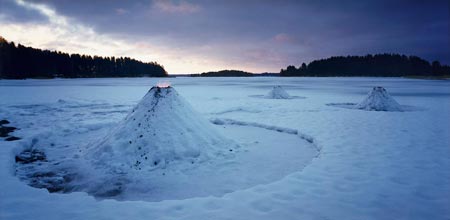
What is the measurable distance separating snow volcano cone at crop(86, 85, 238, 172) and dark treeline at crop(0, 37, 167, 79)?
9607 cm

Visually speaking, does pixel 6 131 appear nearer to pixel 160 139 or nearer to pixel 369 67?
pixel 160 139

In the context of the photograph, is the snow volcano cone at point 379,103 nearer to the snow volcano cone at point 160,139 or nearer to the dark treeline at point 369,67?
the snow volcano cone at point 160,139

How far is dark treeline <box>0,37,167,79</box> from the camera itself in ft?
283

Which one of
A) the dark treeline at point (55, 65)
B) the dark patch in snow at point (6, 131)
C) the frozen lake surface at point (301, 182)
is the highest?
the dark treeline at point (55, 65)

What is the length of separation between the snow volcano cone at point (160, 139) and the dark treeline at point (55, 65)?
96067mm

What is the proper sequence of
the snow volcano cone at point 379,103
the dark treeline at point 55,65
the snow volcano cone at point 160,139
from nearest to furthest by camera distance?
the snow volcano cone at point 160,139, the snow volcano cone at point 379,103, the dark treeline at point 55,65

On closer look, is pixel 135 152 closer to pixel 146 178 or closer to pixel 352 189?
pixel 146 178

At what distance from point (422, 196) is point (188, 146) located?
203 inches

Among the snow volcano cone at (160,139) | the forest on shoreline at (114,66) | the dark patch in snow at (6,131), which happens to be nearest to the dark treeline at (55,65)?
the forest on shoreline at (114,66)

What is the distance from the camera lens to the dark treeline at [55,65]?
283ft

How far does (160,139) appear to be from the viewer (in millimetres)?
7332

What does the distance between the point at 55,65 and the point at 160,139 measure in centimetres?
11651

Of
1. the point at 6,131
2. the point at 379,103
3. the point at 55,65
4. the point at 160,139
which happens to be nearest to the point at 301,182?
the point at 160,139

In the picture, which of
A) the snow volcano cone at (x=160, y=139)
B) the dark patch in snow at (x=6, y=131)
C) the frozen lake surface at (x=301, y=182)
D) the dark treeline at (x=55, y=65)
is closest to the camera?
the frozen lake surface at (x=301, y=182)
